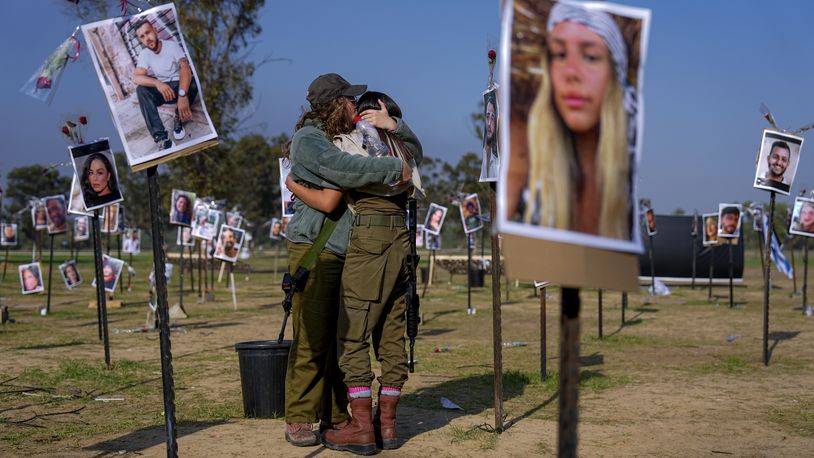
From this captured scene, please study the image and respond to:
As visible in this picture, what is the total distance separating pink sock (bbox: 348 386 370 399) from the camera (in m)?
5.14

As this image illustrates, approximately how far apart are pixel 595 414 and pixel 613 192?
487cm

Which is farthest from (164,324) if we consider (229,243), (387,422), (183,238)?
(183,238)

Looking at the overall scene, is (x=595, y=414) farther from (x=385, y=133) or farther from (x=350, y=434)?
(x=385, y=133)

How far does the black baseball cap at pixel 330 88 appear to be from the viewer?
524 centimetres

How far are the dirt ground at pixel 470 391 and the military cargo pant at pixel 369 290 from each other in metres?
0.57

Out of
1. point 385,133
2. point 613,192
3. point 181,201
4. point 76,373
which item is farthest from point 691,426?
point 181,201

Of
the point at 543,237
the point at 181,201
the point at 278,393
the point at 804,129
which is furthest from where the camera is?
the point at 181,201

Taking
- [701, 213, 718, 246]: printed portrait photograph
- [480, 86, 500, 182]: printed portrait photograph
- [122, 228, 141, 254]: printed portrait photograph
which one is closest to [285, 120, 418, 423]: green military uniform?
[480, 86, 500, 182]: printed portrait photograph

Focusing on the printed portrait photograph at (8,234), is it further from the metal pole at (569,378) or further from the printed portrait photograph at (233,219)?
the metal pole at (569,378)

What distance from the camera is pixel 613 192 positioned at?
245 cm

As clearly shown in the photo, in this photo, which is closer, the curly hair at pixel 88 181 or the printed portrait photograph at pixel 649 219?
the curly hair at pixel 88 181

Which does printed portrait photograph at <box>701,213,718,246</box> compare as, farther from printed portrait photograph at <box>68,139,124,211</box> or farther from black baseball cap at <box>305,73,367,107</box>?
black baseball cap at <box>305,73,367,107</box>

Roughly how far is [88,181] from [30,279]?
8441mm

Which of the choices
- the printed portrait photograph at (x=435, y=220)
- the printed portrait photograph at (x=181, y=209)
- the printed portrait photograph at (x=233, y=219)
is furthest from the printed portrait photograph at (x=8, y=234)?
the printed portrait photograph at (x=181, y=209)
